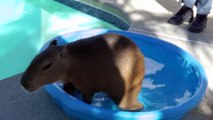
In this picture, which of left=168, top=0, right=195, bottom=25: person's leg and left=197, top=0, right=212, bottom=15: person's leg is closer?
left=197, top=0, right=212, bottom=15: person's leg

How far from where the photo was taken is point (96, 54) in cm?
236

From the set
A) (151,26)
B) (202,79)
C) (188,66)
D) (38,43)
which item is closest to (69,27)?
(38,43)

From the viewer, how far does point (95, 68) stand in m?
2.36

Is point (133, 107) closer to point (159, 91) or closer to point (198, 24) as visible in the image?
point (159, 91)

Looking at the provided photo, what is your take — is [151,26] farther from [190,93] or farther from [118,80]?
[118,80]

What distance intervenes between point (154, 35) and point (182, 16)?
0.44 metres

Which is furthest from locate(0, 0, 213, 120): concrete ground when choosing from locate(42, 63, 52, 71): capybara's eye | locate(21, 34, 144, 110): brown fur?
locate(42, 63, 52, 71): capybara's eye

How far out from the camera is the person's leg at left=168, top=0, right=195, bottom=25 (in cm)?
386

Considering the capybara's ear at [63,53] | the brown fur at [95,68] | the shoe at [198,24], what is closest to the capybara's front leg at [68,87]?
the brown fur at [95,68]

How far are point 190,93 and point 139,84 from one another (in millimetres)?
442

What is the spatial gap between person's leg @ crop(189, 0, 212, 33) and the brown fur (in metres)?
1.38

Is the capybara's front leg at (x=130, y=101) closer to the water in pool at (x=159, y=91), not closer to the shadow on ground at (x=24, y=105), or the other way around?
the water in pool at (x=159, y=91)

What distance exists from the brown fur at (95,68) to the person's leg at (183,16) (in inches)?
59.2

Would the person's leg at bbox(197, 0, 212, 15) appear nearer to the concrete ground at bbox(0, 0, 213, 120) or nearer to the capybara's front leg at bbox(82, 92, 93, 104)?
the concrete ground at bbox(0, 0, 213, 120)
